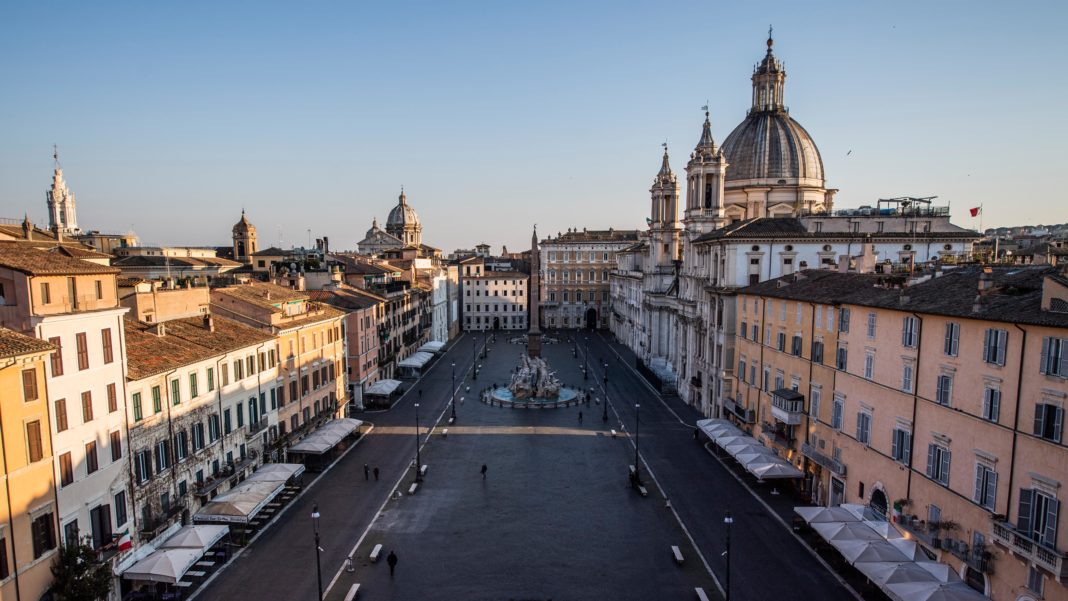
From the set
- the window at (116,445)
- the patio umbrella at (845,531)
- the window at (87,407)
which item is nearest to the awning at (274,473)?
the window at (116,445)

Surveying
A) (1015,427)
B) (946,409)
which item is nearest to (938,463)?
(946,409)

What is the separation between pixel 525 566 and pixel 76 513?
19899 millimetres

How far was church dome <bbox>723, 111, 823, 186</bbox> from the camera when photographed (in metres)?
75.4

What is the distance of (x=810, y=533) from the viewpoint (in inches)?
1353

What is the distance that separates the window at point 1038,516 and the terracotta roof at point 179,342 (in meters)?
38.6

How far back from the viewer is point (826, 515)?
105 feet

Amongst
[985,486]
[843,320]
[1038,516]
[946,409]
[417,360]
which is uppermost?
[843,320]

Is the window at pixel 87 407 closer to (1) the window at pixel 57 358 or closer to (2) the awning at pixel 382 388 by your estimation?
(1) the window at pixel 57 358

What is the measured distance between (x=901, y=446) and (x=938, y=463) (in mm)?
2815

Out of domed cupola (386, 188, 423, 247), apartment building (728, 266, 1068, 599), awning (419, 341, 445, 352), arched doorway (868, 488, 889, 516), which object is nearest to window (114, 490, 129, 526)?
apartment building (728, 266, 1068, 599)

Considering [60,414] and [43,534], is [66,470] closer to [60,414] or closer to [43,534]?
[60,414]

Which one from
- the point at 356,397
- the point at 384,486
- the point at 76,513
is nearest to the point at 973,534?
the point at 384,486

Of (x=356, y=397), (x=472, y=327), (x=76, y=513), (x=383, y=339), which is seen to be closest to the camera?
(x=76, y=513)

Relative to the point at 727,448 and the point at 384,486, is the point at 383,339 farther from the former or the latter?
the point at 727,448
